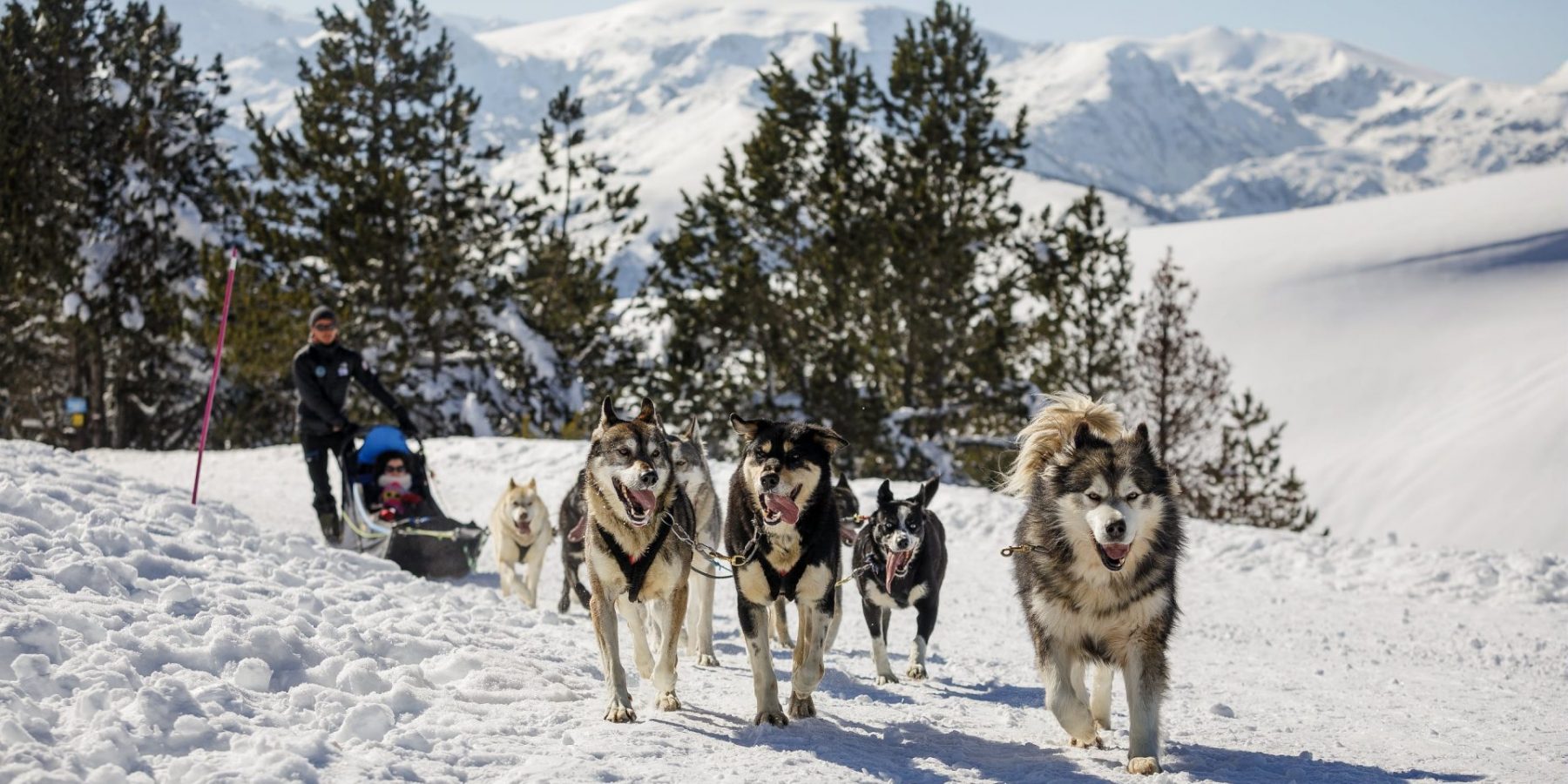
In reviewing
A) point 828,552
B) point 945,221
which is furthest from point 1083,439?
point 945,221

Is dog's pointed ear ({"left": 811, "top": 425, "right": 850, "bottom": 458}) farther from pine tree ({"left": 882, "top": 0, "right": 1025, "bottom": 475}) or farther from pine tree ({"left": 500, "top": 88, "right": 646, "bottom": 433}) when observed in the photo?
pine tree ({"left": 500, "top": 88, "right": 646, "bottom": 433})

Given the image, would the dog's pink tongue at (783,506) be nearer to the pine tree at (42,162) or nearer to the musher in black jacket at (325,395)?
the musher in black jacket at (325,395)

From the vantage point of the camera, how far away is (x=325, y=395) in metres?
11.0

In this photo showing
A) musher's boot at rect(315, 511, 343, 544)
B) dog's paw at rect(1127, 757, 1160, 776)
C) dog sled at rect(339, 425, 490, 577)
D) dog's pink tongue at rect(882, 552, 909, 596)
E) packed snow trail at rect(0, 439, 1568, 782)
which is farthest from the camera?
musher's boot at rect(315, 511, 343, 544)

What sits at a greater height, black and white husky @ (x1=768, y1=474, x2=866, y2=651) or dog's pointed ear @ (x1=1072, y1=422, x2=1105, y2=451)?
dog's pointed ear @ (x1=1072, y1=422, x2=1105, y2=451)

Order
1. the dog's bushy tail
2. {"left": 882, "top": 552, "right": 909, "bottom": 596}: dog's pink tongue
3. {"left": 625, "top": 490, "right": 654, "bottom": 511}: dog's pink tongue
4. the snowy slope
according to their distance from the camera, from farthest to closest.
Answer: the snowy slope, {"left": 882, "top": 552, "right": 909, "bottom": 596}: dog's pink tongue, the dog's bushy tail, {"left": 625, "top": 490, "right": 654, "bottom": 511}: dog's pink tongue

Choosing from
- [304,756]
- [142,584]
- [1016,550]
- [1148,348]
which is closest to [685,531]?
[1016,550]

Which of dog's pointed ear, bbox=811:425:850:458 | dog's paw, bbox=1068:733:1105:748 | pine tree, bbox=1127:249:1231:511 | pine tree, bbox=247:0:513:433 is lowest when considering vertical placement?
dog's paw, bbox=1068:733:1105:748

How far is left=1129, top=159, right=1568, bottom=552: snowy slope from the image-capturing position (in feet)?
149

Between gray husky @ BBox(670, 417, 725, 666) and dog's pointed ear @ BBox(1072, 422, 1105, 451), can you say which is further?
gray husky @ BBox(670, 417, 725, 666)

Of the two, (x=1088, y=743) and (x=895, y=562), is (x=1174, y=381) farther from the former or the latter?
(x=1088, y=743)

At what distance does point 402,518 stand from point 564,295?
62.7 ft

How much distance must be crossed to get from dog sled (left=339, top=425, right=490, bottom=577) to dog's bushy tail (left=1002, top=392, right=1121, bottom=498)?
19.3ft

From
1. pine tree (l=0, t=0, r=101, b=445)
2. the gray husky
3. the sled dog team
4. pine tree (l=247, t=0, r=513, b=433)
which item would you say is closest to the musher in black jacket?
the gray husky
